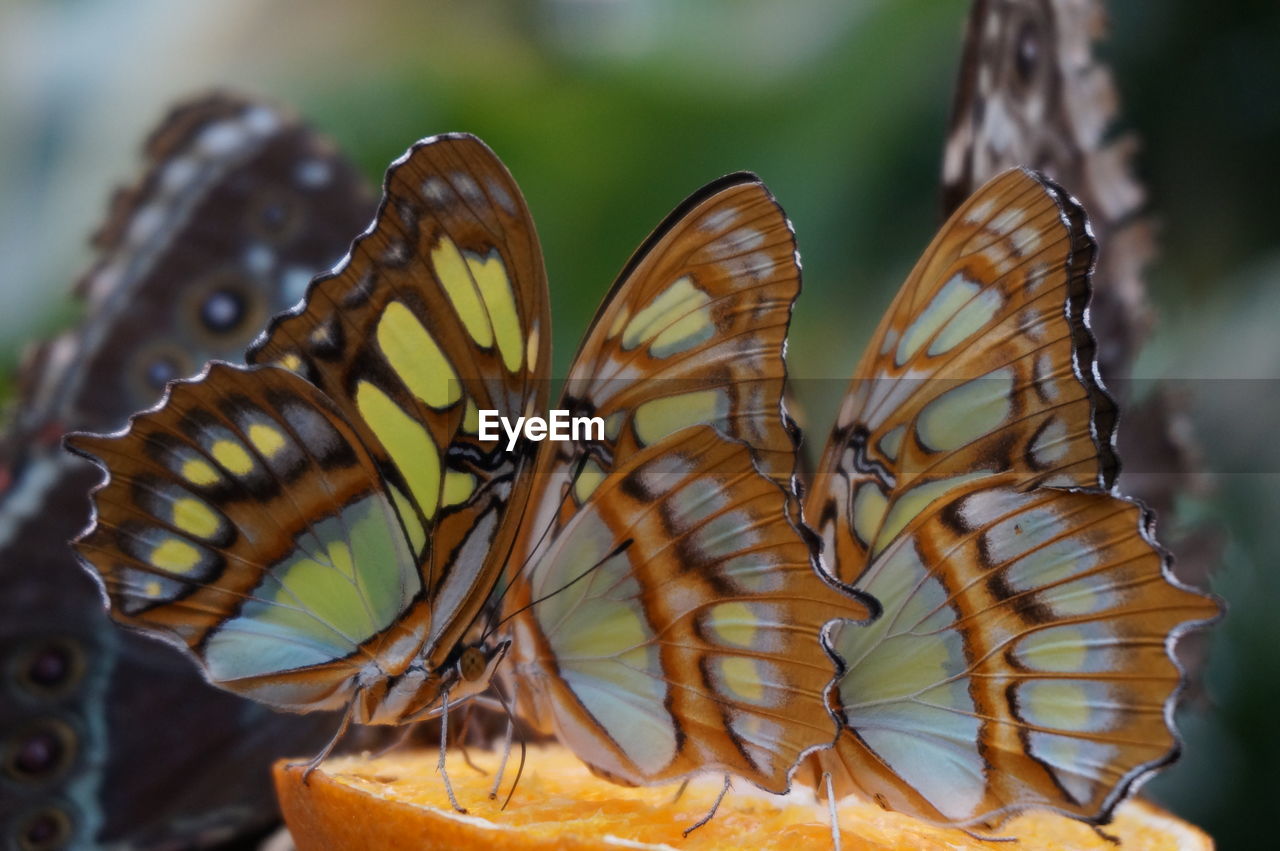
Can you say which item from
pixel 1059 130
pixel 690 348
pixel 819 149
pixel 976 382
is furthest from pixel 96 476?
pixel 819 149

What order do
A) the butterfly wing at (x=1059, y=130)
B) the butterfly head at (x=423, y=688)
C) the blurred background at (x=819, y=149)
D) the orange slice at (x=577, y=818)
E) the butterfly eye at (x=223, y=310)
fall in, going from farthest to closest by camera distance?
the blurred background at (x=819, y=149) < the butterfly eye at (x=223, y=310) < the butterfly wing at (x=1059, y=130) < the butterfly head at (x=423, y=688) < the orange slice at (x=577, y=818)

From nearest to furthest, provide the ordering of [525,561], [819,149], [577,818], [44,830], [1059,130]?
[577,818], [525,561], [44,830], [1059,130], [819,149]

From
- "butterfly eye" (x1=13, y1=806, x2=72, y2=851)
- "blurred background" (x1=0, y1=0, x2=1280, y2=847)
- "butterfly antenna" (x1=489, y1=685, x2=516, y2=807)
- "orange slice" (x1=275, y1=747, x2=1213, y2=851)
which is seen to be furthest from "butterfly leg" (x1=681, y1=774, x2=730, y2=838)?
"blurred background" (x1=0, y1=0, x2=1280, y2=847)

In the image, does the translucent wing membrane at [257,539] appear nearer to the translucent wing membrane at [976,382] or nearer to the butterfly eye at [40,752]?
the translucent wing membrane at [976,382]

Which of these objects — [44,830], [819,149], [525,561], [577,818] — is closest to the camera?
[577,818]

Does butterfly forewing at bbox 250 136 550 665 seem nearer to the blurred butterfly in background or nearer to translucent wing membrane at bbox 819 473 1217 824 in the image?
translucent wing membrane at bbox 819 473 1217 824

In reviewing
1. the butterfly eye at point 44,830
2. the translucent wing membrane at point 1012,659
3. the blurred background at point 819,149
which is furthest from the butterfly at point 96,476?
the translucent wing membrane at point 1012,659

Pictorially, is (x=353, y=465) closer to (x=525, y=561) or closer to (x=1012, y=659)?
(x=525, y=561)
